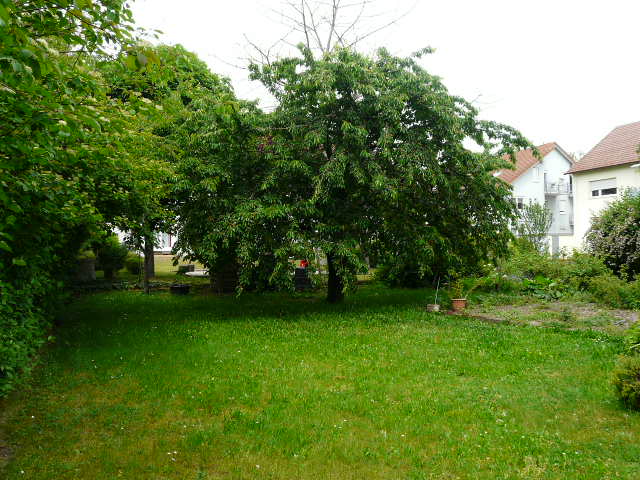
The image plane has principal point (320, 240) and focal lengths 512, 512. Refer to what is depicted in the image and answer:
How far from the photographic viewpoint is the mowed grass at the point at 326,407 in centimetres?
436

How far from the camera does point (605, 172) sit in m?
28.9

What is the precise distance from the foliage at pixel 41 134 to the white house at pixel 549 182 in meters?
37.2

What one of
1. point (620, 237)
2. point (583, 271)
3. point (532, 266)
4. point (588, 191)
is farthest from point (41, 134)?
point (588, 191)

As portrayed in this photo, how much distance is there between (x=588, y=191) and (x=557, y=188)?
12939 mm

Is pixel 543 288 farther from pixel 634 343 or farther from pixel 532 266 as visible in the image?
pixel 634 343

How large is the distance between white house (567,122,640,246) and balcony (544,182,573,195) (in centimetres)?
1073

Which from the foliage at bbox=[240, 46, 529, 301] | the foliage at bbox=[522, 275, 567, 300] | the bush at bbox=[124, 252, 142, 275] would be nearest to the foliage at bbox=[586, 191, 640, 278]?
the foliage at bbox=[522, 275, 567, 300]

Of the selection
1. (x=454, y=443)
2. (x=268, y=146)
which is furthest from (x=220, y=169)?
(x=454, y=443)

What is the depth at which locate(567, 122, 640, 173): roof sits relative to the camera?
27845 millimetres

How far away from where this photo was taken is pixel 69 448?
474cm

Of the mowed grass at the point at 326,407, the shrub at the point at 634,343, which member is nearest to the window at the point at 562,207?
the mowed grass at the point at 326,407

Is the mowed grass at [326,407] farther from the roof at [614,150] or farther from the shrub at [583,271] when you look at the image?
the roof at [614,150]

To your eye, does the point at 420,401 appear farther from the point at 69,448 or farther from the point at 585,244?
the point at 585,244

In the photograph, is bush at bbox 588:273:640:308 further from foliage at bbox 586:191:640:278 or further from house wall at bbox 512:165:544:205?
house wall at bbox 512:165:544:205
